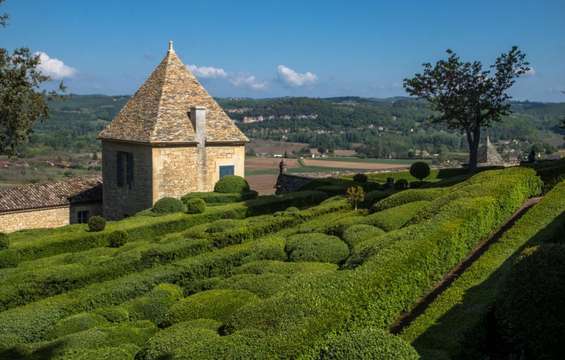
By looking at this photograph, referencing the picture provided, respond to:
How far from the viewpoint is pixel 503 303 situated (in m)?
9.20

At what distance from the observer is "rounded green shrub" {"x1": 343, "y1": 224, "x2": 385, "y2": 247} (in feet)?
54.2

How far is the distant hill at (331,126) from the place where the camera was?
11169cm

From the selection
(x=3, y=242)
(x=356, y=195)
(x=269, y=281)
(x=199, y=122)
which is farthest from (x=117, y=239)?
(x=199, y=122)

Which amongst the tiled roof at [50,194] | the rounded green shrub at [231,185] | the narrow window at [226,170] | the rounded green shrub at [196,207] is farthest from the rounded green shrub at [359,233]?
the tiled roof at [50,194]

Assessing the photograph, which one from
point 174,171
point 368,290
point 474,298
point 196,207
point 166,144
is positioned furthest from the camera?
point 174,171

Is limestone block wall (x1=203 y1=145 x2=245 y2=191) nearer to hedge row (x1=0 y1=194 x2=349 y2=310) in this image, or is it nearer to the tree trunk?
hedge row (x1=0 y1=194 x2=349 y2=310)

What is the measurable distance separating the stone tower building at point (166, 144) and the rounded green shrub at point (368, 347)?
2157cm

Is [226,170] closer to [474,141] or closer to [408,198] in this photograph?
[408,198]

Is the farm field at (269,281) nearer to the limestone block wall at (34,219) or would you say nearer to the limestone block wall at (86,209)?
the limestone block wall at (34,219)

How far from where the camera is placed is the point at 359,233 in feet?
55.6

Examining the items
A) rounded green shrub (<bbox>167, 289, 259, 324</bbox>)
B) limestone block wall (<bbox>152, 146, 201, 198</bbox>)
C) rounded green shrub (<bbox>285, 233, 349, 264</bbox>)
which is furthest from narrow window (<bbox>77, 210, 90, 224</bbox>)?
rounded green shrub (<bbox>167, 289, 259, 324</bbox>)

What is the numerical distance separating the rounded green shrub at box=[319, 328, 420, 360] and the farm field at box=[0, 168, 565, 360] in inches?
0.7

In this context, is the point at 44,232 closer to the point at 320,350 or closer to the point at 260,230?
the point at 260,230

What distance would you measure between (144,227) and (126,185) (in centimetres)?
805
